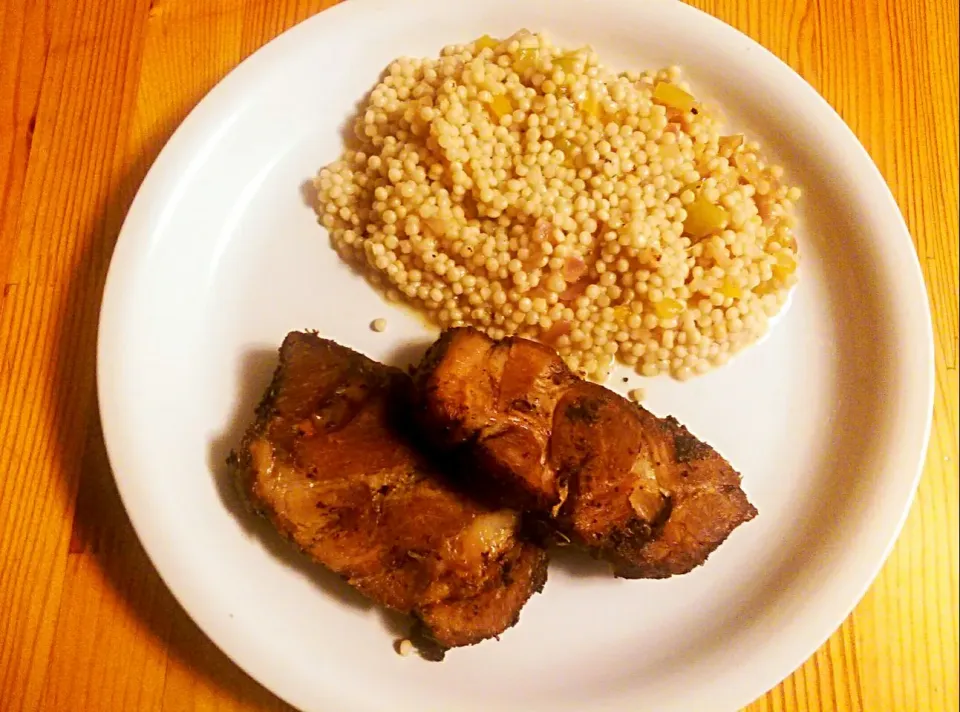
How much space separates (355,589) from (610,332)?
0.79 meters

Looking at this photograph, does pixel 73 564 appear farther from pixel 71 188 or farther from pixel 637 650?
pixel 637 650

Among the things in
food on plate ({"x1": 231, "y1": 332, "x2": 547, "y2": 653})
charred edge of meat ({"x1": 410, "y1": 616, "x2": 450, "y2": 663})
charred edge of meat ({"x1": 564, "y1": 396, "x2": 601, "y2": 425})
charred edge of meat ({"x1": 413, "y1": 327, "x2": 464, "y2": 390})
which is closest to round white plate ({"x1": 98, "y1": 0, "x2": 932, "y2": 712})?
charred edge of meat ({"x1": 410, "y1": 616, "x2": 450, "y2": 663})

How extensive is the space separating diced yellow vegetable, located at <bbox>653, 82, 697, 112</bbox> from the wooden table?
0.45 m

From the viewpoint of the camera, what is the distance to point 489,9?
6.24ft

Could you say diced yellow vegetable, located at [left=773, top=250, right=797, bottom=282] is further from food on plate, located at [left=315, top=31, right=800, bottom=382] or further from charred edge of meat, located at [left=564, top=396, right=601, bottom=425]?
charred edge of meat, located at [left=564, top=396, right=601, bottom=425]

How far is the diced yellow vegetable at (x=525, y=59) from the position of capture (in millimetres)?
1782

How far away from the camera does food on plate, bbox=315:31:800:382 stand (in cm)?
172

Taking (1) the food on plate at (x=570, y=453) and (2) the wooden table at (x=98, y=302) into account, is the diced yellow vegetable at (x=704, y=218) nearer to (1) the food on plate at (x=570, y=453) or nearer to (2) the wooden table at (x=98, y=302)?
(1) the food on plate at (x=570, y=453)

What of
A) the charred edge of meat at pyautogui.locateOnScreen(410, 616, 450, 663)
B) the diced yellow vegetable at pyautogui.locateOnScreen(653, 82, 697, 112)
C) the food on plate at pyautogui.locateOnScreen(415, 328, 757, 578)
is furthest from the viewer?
the diced yellow vegetable at pyautogui.locateOnScreen(653, 82, 697, 112)

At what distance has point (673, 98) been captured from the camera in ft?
6.08

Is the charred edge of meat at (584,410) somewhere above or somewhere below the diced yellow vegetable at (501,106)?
below

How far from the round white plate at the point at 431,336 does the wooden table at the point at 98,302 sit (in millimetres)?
230

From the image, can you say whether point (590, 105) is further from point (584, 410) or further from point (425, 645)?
point (425, 645)

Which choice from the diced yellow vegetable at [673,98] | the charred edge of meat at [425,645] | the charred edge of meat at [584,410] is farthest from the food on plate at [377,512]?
the diced yellow vegetable at [673,98]
